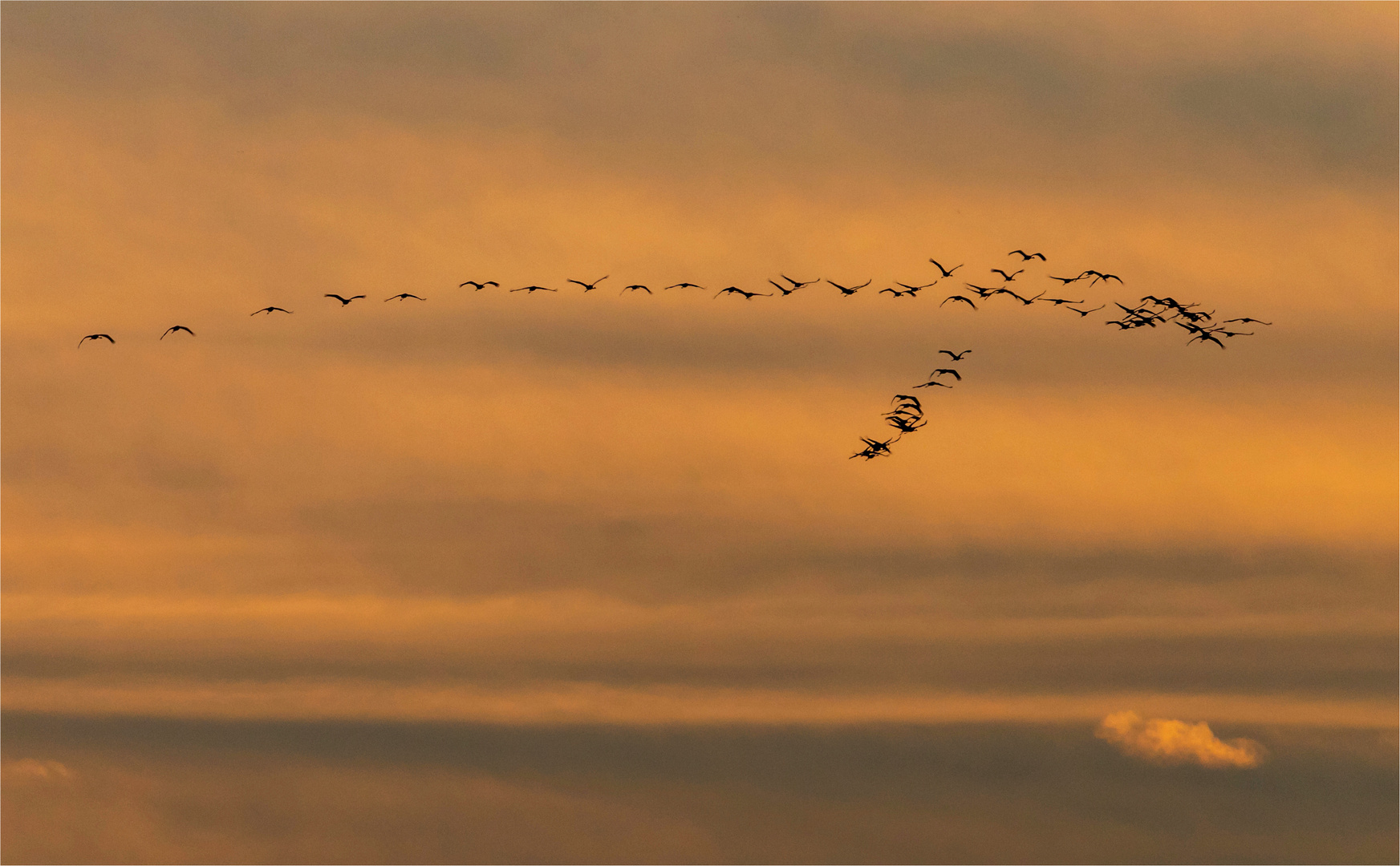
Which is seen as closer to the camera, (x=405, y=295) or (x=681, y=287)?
(x=405, y=295)

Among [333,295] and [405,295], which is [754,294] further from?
[333,295]

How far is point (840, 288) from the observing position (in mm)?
118625

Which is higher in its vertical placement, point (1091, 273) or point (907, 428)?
→ point (1091, 273)

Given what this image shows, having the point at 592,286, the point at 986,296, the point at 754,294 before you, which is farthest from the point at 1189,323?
the point at 592,286

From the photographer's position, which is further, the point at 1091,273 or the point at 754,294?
the point at 1091,273

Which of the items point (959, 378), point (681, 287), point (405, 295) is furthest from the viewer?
point (959, 378)

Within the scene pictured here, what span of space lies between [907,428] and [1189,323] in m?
26.3

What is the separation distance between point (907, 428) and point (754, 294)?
23.1 m

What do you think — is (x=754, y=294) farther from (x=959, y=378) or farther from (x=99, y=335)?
(x=99, y=335)

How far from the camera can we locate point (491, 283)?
428 feet

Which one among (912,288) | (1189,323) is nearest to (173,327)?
(912,288)

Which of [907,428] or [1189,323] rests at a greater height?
[1189,323]

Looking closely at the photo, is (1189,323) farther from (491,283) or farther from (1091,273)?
(491,283)

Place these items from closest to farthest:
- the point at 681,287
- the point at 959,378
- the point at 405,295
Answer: the point at 405,295 → the point at 681,287 → the point at 959,378
